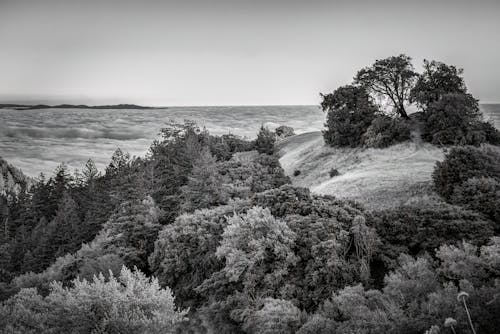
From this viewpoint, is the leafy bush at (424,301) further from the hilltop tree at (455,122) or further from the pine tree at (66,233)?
the pine tree at (66,233)

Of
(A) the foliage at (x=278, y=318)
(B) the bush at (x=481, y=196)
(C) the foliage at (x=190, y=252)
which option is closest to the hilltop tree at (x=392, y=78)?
(B) the bush at (x=481, y=196)

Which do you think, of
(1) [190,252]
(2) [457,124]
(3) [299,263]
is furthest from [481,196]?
(2) [457,124]

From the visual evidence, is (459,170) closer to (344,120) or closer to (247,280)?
(247,280)

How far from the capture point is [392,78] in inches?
1435

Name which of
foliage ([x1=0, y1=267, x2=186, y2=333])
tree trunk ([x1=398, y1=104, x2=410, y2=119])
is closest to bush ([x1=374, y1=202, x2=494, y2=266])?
foliage ([x1=0, y1=267, x2=186, y2=333])

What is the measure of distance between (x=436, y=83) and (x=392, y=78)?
14.5ft

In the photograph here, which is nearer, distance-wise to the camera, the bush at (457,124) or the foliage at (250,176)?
the foliage at (250,176)

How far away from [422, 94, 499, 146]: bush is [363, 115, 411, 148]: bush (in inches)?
82.5

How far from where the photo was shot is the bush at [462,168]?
18578 millimetres

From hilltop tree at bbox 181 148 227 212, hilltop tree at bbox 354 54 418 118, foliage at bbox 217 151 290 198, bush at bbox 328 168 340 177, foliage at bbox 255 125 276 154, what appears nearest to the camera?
hilltop tree at bbox 181 148 227 212

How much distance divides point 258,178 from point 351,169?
8.59 metres

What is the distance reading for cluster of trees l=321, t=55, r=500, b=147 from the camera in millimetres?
29938

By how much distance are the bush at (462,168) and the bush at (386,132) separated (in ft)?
39.2

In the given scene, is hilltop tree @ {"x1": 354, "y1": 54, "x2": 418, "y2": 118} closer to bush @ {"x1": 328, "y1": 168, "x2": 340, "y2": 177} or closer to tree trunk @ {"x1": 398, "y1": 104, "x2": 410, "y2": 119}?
tree trunk @ {"x1": 398, "y1": 104, "x2": 410, "y2": 119}
